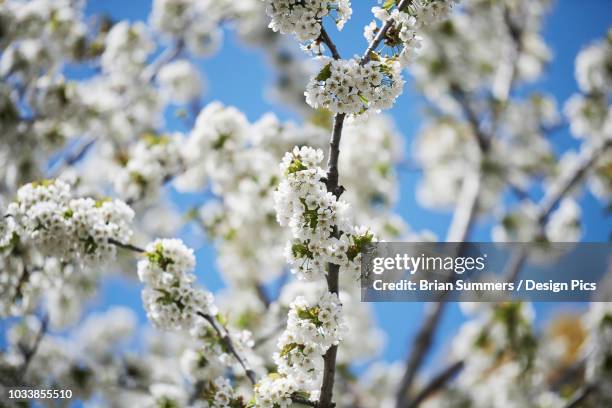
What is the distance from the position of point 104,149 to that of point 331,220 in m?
6.64

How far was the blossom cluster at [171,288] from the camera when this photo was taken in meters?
4.10

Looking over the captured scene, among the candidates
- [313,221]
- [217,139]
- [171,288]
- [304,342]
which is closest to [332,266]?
[313,221]

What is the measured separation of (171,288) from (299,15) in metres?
2.13

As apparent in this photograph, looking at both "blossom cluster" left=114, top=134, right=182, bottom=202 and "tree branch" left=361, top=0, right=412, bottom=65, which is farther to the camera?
"blossom cluster" left=114, top=134, right=182, bottom=202

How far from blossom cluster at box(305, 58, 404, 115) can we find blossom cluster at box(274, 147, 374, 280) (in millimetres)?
333

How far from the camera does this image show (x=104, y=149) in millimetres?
8953

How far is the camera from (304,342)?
3.48 m

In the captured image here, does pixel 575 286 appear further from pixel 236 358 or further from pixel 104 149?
pixel 104 149

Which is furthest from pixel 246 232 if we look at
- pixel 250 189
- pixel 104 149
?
pixel 104 149

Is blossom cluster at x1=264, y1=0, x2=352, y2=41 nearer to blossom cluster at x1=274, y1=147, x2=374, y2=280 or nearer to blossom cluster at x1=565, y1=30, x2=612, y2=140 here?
blossom cluster at x1=274, y1=147, x2=374, y2=280

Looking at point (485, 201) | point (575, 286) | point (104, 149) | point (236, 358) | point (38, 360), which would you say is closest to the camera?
point (236, 358)

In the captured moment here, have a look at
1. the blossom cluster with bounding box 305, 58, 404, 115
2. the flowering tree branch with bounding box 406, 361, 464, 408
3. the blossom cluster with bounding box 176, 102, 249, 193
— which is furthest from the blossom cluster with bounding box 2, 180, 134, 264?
the flowering tree branch with bounding box 406, 361, 464, 408

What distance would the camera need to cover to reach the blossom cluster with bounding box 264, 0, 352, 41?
10.7 ft

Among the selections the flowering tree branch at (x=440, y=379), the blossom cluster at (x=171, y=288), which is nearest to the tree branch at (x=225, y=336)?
the blossom cluster at (x=171, y=288)
